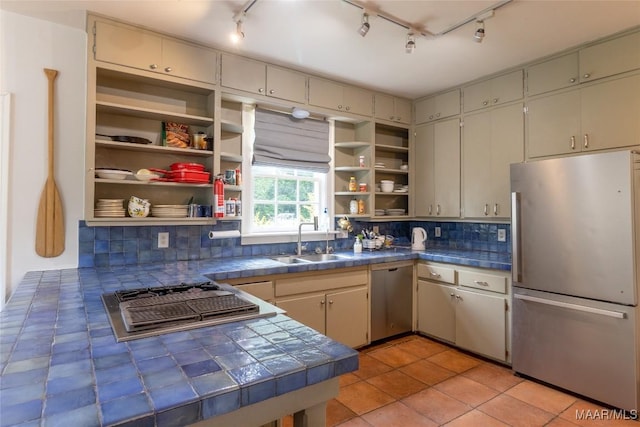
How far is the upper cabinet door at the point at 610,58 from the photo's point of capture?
2.43 metres

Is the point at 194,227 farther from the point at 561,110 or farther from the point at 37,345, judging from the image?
the point at 561,110

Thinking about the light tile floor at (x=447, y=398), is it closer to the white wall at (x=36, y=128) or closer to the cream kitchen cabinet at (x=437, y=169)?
the cream kitchen cabinet at (x=437, y=169)

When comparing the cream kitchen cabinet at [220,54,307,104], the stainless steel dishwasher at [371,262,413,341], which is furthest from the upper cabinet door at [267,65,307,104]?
the stainless steel dishwasher at [371,262,413,341]

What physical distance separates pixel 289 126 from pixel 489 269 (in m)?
2.18

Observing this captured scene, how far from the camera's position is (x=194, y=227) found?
2820mm

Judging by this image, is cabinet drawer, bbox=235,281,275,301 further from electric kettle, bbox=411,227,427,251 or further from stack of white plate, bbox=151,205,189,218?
electric kettle, bbox=411,227,427,251

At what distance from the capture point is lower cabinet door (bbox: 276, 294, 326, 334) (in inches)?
106

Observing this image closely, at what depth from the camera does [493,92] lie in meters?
3.27

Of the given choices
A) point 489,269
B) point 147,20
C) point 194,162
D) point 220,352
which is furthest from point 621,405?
point 147,20

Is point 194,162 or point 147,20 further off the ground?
point 147,20

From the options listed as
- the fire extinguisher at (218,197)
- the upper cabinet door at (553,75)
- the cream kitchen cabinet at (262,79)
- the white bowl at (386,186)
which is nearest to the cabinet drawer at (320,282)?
the fire extinguisher at (218,197)

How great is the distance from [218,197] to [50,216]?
108 centimetres

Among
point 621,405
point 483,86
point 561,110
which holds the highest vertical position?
point 483,86

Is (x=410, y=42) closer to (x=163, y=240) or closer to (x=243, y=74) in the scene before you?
(x=243, y=74)
